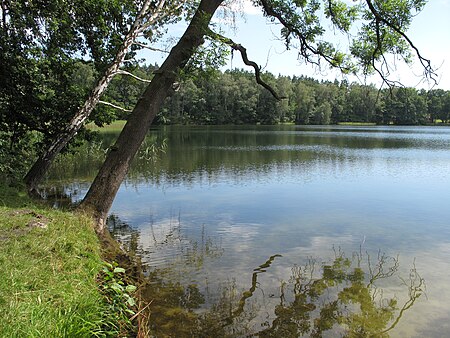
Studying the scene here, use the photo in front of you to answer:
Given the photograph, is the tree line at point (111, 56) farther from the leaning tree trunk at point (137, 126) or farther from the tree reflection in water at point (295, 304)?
the tree reflection in water at point (295, 304)

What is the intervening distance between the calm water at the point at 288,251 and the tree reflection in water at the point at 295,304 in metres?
0.02

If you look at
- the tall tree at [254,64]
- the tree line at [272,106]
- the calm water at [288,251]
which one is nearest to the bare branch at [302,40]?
the tall tree at [254,64]

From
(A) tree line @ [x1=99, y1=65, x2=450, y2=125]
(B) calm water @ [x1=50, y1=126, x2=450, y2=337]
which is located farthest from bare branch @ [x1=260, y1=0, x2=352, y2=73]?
(A) tree line @ [x1=99, y1=65, x2=450, y2=125]

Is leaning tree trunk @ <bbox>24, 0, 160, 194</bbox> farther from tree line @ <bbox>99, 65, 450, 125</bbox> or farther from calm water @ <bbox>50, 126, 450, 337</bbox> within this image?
tree line @ <bbox>99, 65, 450, 125</bbox>

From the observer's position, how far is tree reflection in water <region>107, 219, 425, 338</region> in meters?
4.80

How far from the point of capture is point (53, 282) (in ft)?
12.2

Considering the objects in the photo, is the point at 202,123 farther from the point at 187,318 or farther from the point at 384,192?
the point at 187,318

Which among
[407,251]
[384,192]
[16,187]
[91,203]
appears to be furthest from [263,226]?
[384,192]

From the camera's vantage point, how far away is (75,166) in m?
18.3

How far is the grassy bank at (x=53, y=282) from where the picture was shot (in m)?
2.90

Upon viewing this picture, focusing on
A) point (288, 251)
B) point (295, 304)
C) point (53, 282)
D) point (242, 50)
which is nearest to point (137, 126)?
point (242, 50)

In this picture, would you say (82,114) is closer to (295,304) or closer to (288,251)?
(288,251)

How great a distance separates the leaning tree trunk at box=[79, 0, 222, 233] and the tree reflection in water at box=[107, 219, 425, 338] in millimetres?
1710

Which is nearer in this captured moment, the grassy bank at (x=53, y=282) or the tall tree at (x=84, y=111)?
the grassy bank at (x=53, y=282)
